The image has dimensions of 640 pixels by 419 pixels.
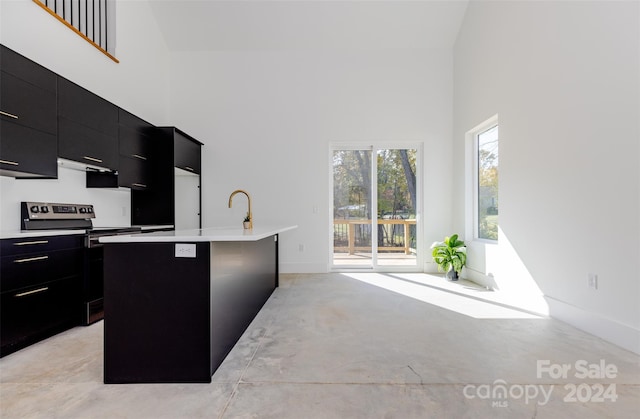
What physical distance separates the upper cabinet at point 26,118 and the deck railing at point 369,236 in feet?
12.3

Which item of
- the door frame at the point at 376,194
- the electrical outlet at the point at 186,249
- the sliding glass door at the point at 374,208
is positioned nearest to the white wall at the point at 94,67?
the electrical outlet at the point at 186,249

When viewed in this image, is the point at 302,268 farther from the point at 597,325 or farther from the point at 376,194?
the point at 597,325

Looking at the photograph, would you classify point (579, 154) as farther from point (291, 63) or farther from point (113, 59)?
point (113, 59)

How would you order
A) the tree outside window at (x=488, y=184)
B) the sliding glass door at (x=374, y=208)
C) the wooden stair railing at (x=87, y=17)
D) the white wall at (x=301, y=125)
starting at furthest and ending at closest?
the sliding glass door at (x=374, y=208), the white wall at (x=301, y=125), the tree outside window at (x=488, y=184), the wooden stair railing at (x=87, y=17)

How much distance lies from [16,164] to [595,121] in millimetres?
4389

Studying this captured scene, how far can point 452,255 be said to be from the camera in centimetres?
464

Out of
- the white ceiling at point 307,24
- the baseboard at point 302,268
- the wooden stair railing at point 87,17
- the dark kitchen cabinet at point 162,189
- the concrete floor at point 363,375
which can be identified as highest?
the white ceiling at point 307,24

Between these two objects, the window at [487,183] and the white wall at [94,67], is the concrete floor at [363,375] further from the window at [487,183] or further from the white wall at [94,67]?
the window at [487,183]

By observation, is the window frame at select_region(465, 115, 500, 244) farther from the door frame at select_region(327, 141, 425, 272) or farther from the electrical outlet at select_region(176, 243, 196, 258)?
the electrical outlet at select_region(176, 243, 196, 258)

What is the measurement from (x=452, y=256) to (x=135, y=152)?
4.32 meters

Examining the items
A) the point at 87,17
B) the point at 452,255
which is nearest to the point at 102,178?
the point at 87,17

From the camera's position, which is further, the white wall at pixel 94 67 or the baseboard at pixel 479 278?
the baseboard at pixel 479 278

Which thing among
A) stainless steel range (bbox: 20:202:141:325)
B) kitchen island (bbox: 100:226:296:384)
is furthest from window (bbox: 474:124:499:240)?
stainless steel range (bbox: 20:202:141:325)

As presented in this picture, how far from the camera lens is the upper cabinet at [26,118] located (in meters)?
2.29
